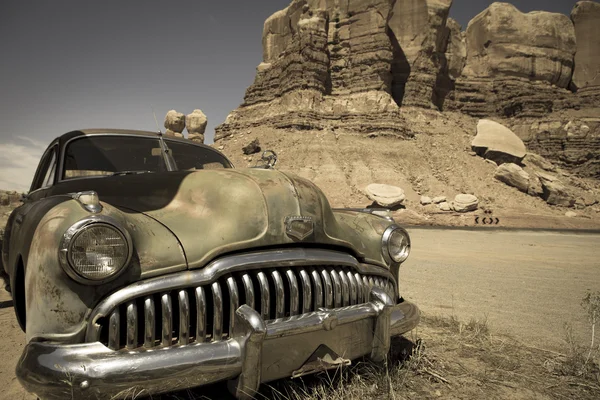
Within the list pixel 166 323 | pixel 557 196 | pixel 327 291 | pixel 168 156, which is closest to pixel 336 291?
pixel 327 291

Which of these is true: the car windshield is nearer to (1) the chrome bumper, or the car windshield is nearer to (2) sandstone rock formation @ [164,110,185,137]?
(1) the chrome bumper

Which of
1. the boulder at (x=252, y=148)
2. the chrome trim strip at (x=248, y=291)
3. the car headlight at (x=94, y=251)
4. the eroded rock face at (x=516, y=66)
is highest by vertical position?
the eroded rock face at (x=516, y=66)

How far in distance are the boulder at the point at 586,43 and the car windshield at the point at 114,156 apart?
60788 mm

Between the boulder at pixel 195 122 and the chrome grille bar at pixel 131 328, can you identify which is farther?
the boulder at pixel 195 122

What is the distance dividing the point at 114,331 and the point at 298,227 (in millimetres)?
1009

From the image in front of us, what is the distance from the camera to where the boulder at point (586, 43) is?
160 ft

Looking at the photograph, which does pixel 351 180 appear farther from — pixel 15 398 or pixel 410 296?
pixel 15 398

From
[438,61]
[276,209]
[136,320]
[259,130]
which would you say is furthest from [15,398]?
[438,61]

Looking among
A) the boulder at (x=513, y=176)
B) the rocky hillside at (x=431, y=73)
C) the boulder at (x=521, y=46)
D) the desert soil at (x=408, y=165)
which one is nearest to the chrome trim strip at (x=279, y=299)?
the desert soil at (x=408, y=165)

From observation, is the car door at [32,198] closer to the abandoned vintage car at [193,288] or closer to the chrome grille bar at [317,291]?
the abandoned vintage car at [193,288]

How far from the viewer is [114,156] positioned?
10.6ft

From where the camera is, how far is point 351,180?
31.9m

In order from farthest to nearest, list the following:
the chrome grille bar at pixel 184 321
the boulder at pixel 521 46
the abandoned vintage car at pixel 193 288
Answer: the boulder at pixel 521 46
the chrome grille bar at pixel 184 321
the abandoned vintage car at pixel 193 288

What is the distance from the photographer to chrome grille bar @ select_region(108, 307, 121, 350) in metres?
1.55
